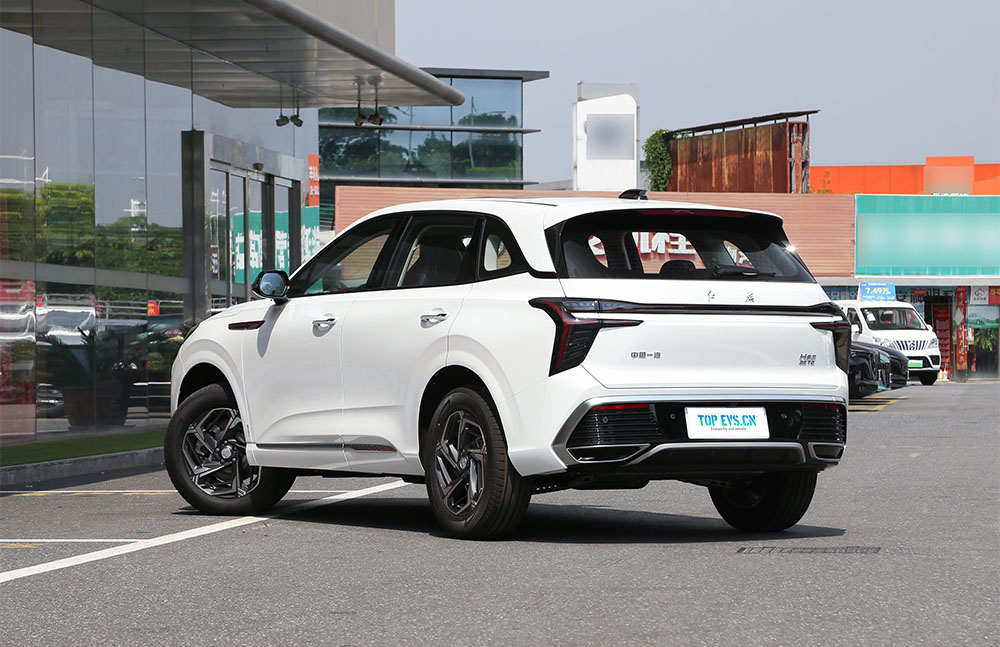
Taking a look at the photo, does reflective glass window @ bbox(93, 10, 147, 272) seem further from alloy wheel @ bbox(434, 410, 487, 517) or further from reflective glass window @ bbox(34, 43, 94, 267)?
alloy wheel @ bbox(434, 410, 487, 517)

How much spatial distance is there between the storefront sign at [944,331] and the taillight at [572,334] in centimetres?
4552

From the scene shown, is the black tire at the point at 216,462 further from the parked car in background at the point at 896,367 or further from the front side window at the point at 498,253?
the parked car in background at the point at 896,367

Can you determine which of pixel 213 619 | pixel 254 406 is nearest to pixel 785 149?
pixel 254 406

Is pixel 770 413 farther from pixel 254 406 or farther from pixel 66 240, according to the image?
pixel 66 240

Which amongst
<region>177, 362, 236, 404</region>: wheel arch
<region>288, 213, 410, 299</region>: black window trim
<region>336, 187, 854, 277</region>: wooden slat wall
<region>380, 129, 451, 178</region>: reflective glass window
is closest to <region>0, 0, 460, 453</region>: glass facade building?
<region>177, 362, 236, 404</region>: wheel arch

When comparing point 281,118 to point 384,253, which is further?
point 281,118

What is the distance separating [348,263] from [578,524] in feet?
6.86

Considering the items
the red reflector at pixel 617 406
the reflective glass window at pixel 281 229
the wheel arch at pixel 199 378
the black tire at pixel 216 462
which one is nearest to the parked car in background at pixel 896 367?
the reflective glass window at pixel 281 229

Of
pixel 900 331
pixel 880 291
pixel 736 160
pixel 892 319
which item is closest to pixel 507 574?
pixel 892 319

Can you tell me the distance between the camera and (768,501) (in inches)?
345

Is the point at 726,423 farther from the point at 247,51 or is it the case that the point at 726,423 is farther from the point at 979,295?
the point at 979,295

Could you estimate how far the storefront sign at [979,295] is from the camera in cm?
5125

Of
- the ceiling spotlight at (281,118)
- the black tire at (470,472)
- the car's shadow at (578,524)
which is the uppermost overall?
the ceiling spotlight at (281,118)

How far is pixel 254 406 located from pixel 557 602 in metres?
3.93
